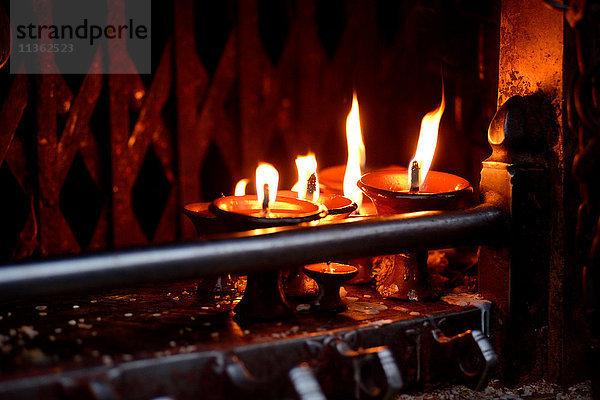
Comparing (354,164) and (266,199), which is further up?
(354,164)

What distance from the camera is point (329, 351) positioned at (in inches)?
76.7

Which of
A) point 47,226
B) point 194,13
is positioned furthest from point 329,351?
point 194,13

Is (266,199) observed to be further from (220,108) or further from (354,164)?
(220,108)

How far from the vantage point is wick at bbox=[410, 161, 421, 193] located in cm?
235

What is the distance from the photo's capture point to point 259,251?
184 cm

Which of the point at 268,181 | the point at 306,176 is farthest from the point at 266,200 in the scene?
the point at 306,176

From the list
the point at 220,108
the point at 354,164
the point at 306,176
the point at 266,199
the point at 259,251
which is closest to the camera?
the point at 259,251

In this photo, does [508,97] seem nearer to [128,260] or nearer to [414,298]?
[414,298]

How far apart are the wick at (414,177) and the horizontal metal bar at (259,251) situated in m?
0.23

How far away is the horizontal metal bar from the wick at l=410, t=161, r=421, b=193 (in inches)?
9.2

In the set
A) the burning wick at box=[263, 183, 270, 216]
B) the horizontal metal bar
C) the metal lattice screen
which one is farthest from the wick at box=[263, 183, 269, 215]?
the metal lattice screen

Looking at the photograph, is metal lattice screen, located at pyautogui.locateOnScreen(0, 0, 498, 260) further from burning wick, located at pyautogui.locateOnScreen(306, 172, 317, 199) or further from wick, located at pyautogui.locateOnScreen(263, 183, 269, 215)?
wick, located at pyautogui.locateOnScreen(263, 183, 269, 215)

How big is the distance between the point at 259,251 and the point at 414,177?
0.79m

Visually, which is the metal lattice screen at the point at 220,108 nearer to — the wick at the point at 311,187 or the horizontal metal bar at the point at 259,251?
the wick at the point at 311,187
